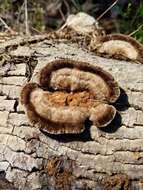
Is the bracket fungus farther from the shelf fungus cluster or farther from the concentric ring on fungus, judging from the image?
the shelf fungus cluster

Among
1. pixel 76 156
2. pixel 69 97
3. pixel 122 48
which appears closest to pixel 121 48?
pixel 122 48

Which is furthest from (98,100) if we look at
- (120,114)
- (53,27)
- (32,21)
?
(53,27)

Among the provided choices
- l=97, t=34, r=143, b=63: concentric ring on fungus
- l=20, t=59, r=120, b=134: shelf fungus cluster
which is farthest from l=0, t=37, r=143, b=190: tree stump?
l=97, t=34, r=143, b=63: concentric ring on fungus

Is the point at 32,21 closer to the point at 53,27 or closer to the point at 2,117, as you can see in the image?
the point at 53,27

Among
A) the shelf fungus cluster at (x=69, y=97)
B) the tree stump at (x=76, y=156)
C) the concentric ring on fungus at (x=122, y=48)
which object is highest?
the concentric ring on fungus at (x=122, y=48)

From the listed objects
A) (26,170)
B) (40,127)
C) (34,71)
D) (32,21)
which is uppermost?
(32,21)

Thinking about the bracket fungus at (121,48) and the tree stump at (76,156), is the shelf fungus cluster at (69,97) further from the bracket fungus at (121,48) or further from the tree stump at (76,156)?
the bracket fungus at (121,48)

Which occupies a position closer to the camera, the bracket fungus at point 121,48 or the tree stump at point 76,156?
the tree stump at point 76,156

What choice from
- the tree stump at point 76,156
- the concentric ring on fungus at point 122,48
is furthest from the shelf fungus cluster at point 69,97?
the concentric ring on fungus at point 122,48
